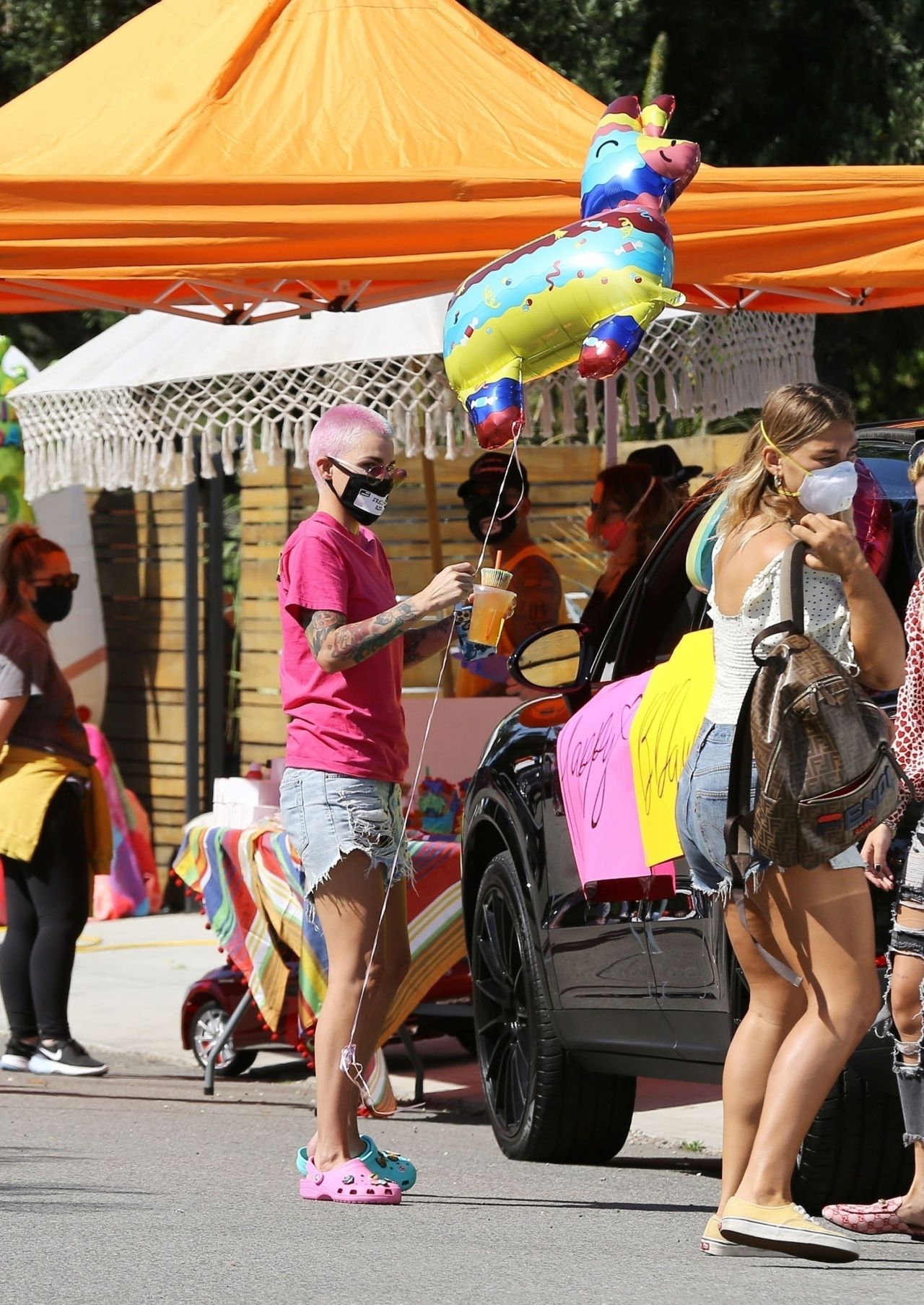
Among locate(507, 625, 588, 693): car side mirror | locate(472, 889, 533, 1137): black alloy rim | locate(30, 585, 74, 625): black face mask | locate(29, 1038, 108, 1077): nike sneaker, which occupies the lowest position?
locate(29, 1038, 108, 1077): nike sneaker

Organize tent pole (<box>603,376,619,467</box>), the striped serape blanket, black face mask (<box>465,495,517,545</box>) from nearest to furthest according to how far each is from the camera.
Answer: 1. the striped serape blanket
2. black face mask (<box>465,495,517,545</box>)
3. tent pole (<box>603,376,619,467</box>)

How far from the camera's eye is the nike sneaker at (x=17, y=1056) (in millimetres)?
8555

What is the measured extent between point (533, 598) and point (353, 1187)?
327cm

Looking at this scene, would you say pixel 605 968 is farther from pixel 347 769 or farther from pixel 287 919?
pixel 287 919

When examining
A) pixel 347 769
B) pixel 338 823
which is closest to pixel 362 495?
pixel 347 769

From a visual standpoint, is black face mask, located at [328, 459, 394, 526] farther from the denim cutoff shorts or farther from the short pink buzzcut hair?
the denim cutoff shorts

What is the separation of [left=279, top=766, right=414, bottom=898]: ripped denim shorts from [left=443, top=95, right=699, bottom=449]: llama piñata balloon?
1.24 meters

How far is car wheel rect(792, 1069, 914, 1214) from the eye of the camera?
5355 mm

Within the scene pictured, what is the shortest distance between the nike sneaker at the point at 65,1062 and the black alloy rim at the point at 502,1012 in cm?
Answer: 204

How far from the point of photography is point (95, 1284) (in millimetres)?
4754

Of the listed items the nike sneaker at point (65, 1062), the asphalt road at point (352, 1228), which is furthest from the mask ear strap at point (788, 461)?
the nike sneaker at point (65, 1062)

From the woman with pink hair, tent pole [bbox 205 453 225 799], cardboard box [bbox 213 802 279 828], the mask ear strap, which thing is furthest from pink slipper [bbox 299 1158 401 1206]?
tent pole [bbox 205 453 225 799]

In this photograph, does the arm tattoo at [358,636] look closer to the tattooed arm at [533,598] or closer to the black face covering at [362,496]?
the black face covering at [362,496]

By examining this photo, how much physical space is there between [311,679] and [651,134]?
1951mm
